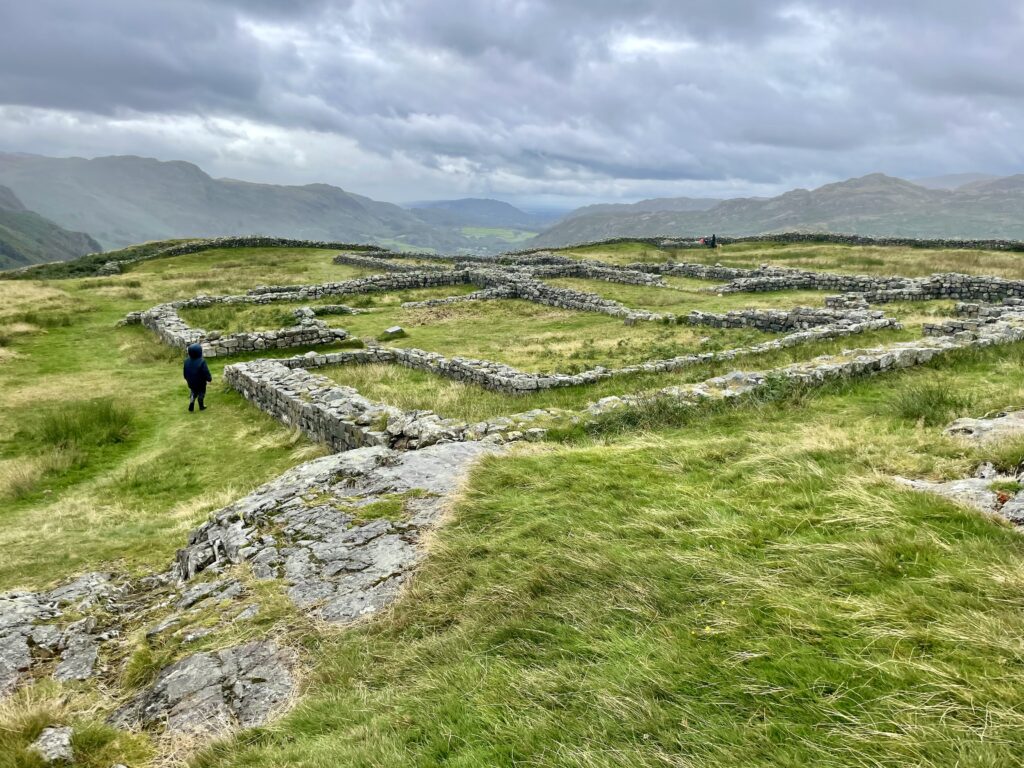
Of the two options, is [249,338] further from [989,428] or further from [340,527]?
[989,428]

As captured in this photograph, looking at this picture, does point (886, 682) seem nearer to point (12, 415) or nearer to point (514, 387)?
point (514, 387)

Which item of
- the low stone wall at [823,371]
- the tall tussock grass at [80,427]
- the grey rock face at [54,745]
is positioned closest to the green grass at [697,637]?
the grey rock face at [54,745]

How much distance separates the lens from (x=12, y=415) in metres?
16.5

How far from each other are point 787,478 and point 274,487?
7565 millimetres

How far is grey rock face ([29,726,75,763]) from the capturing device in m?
4.63

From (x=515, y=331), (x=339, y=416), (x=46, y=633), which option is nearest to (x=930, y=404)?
(x=339, y=416)

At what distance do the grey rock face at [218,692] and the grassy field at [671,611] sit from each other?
240mm

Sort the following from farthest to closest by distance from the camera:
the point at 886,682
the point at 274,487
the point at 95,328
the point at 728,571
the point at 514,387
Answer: the point at 95,328
the point at 514,387
the point at 274,487
the point at 728,571
the point at 886,682

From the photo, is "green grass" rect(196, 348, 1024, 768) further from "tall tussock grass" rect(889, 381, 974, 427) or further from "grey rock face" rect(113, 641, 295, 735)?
"tall tussock grass" rect(889, 381, 974, 427)

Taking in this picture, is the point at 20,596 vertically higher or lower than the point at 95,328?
lower

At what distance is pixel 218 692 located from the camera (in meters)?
5.38

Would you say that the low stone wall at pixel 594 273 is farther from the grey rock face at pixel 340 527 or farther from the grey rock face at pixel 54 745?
the grey rock face at pixel 54 745

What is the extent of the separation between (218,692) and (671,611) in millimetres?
4183

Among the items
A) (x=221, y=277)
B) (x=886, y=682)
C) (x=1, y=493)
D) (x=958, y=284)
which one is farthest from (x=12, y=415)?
(x=958, y=284)
